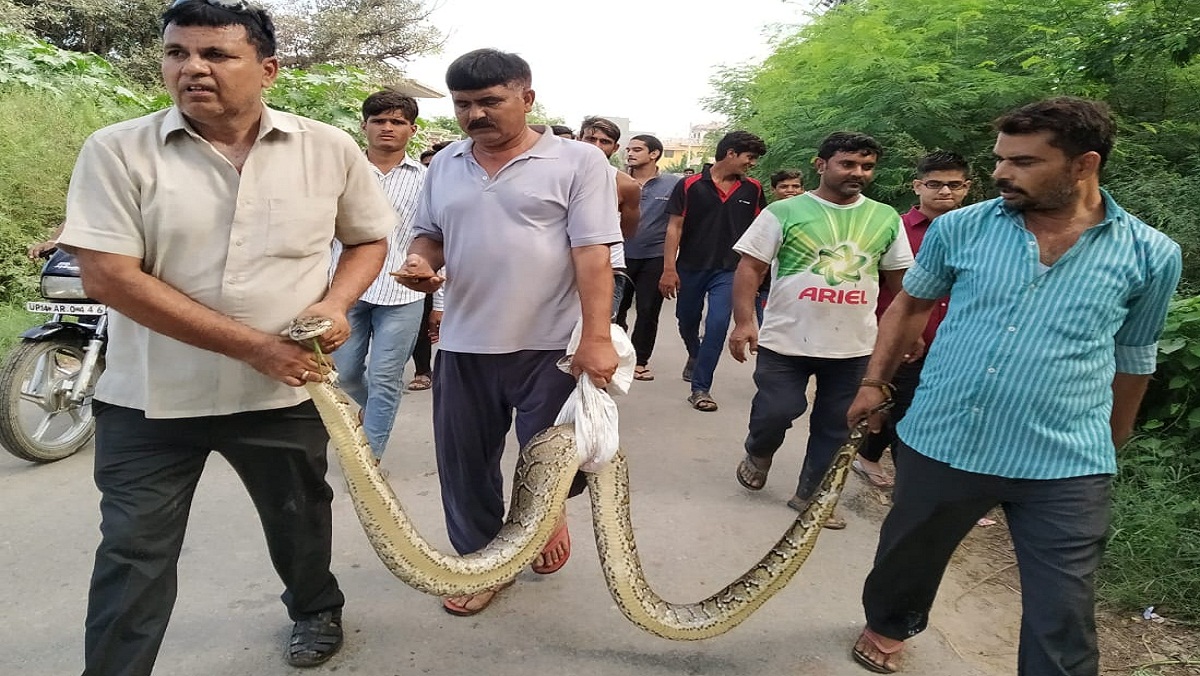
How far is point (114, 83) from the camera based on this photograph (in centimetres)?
1091

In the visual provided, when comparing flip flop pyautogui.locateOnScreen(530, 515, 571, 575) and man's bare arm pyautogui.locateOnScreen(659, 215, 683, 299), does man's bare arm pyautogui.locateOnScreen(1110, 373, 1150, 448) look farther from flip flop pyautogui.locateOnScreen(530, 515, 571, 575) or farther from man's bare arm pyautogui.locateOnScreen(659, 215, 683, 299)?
man's bare arm pyautogui.locateOnScreen(659, 215, 683, 299)

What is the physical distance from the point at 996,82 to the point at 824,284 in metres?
5.30

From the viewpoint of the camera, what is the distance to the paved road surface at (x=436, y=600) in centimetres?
271

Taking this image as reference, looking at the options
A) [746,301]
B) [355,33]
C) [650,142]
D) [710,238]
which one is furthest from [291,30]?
[746,301]

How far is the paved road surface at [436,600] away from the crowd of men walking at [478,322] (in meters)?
0.20

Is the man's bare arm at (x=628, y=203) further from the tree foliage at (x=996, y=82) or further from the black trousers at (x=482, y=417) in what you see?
the tree foliage at (x=996, y=82)

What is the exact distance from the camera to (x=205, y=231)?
2102mm

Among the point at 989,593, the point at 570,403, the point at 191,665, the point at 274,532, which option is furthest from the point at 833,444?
the point at 191,665

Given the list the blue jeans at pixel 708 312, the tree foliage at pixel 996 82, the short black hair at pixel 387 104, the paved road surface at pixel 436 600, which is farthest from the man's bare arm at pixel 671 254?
the tree foliage at pixel 996 82

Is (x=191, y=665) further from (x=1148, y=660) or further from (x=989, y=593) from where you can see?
(x=1148, y=660)

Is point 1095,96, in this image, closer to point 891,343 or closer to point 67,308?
point 891,343

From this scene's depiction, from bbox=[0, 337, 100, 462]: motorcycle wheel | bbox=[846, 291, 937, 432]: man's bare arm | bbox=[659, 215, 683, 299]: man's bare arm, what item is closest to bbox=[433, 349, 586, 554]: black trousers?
bbox=[846, 291, 937, 432]: man's bare arm

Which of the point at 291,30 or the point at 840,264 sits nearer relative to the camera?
the point at 840,264

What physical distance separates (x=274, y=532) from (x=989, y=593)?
319 centimetres
